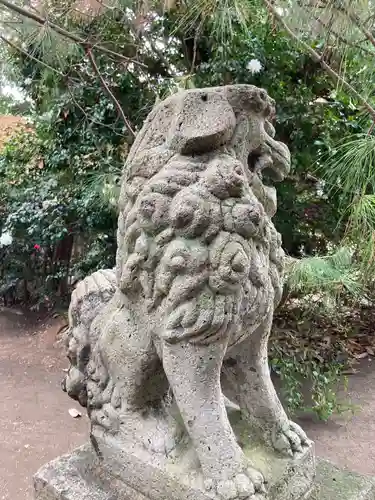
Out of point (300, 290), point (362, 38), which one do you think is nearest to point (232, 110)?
point (362, 38)

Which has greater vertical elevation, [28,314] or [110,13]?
[110,13]

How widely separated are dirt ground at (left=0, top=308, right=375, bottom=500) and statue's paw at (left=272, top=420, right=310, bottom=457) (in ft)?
3.70

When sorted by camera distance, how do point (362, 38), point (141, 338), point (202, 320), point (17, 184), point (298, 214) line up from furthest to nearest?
1. point (17, 184)
2. point (298, 214)
3. point (362, 38)
4. point (141, 338)
5. point (202, 320)

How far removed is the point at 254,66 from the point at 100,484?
6.47ft

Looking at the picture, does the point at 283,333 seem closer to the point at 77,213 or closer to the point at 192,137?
the point at 77,213

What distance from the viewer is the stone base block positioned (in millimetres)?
960

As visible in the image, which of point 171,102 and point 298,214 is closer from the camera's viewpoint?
point 171,102

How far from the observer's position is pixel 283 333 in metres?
2.47

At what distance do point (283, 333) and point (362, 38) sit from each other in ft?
4.55

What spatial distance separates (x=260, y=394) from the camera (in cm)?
94

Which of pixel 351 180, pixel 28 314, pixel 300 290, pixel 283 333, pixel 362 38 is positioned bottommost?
pixel 28 314

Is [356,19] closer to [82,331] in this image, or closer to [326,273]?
[326,273]

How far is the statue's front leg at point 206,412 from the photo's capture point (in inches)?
32.4

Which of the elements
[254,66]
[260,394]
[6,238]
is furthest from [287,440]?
[6,238]
